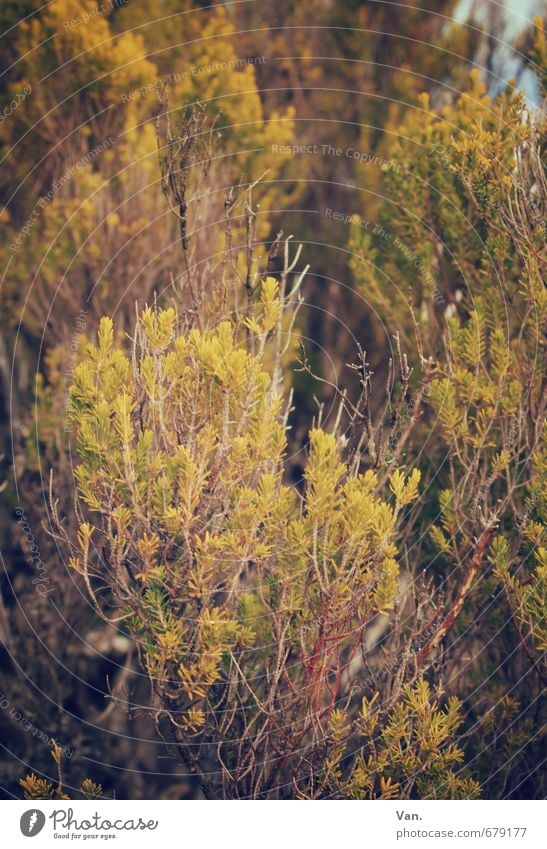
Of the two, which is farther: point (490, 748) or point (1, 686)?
point (1, 686)

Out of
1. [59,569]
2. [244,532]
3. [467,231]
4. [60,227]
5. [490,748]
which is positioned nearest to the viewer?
[244,532]

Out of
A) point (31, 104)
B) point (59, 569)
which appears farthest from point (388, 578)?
point (31, 104)

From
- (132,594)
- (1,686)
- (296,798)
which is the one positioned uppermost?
(132,594)

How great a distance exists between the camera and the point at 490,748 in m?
5.18

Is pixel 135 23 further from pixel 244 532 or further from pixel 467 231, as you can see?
pixel 244 532

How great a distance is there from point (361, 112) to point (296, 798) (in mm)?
8778

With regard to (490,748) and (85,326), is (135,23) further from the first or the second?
(490,748)

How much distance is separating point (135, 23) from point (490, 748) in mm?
8026

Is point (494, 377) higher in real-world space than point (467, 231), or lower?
lower

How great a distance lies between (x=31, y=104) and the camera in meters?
7.22
